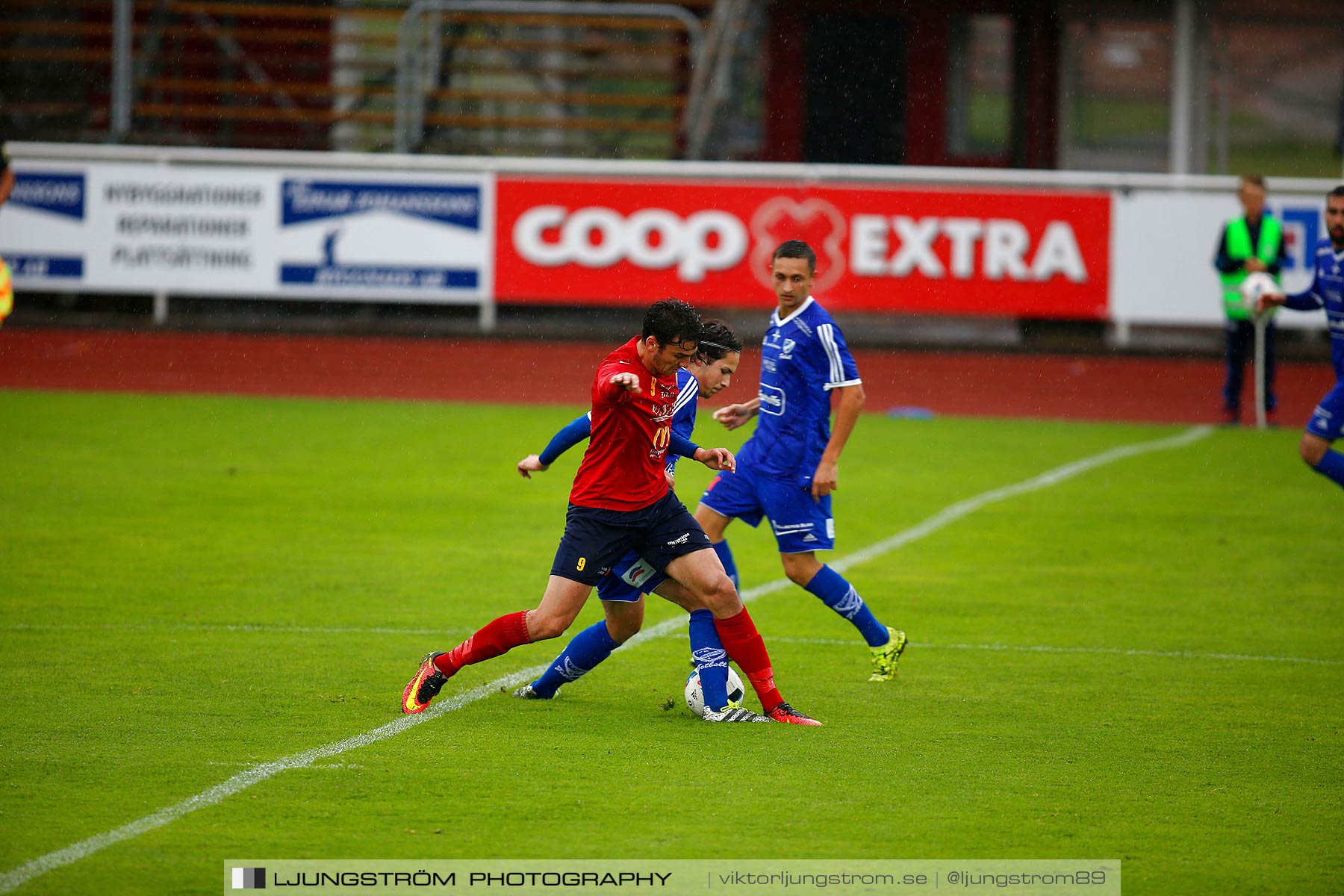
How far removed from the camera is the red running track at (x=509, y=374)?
17.5 m

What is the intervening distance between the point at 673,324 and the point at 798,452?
5.03 feet

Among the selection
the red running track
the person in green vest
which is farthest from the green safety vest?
the red running track

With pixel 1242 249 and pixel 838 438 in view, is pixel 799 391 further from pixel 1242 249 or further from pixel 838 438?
pixel 1242 249

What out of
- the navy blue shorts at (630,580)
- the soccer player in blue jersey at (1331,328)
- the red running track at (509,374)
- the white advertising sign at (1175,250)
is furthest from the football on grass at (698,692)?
the white advertising sign at (1175,250)

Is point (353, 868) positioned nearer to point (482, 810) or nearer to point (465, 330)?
point (482, 810)

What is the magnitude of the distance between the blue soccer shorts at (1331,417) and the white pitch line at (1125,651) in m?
2.50

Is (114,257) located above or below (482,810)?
above

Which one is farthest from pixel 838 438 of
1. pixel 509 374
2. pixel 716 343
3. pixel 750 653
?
pixel 509 374

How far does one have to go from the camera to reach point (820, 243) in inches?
760

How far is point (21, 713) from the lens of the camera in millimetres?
6516

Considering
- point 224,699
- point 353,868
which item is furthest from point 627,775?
point 224,699

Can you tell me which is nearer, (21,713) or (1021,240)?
(21,713)

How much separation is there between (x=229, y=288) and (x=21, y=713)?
1360 cm

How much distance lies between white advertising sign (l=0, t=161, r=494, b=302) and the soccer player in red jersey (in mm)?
13273
